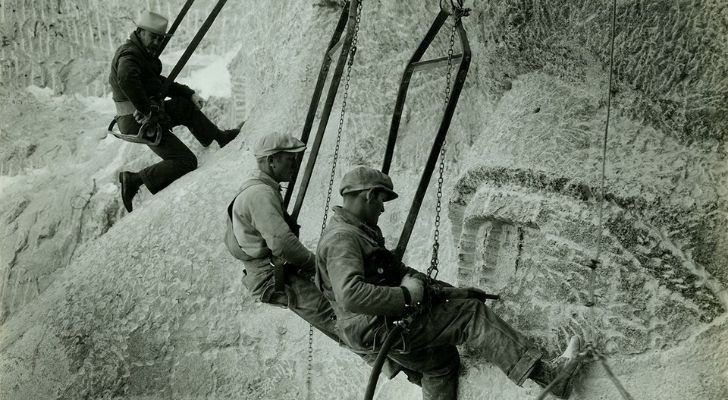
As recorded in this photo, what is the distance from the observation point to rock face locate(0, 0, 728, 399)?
17.9 ft

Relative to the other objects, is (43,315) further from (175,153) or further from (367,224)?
(367,224)

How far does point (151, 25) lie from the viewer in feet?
28.5

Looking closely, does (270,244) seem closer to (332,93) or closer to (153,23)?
(332,93)

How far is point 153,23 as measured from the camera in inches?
342

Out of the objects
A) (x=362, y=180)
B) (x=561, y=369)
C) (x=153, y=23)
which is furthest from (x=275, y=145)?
(x=153, y=23)

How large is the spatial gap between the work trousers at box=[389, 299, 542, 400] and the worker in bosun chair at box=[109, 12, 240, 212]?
440 cm

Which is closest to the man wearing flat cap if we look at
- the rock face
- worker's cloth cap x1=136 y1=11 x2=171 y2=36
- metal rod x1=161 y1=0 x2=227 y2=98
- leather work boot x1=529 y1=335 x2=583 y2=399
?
the rock face

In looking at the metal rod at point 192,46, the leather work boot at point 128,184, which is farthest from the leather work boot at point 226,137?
the leather work boot at point 128,184

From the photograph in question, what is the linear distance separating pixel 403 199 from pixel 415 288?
286 centimetres

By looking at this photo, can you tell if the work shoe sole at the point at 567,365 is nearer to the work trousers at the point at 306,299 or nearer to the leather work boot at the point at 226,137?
the work trousers at the point at 306,299

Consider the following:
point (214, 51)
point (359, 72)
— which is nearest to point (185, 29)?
point (214, 51)

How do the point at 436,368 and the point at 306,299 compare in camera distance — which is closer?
the point at 436,368

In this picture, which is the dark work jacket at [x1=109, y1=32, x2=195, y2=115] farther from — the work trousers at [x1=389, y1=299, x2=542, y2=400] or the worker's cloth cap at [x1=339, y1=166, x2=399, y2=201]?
the work trousers at [x1=389, y1=299, x2=542, y2=400]

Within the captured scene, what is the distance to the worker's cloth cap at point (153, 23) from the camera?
8641 millimetres
